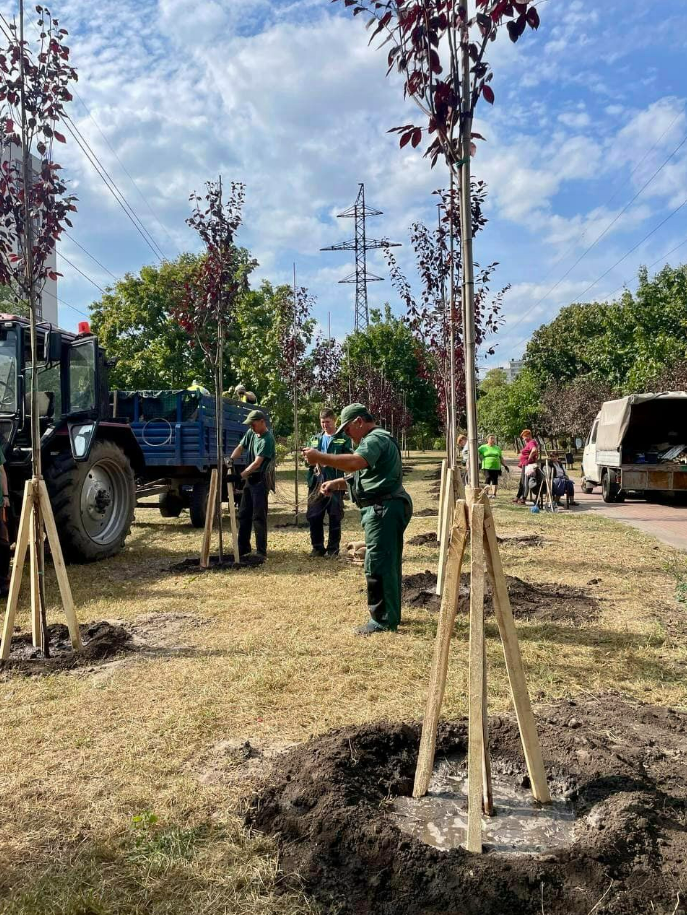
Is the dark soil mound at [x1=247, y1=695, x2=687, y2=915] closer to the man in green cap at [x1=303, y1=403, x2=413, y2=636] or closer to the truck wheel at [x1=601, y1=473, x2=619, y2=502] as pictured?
the man in green cap at [x1=303, y1=403, x2=413, y2=636]

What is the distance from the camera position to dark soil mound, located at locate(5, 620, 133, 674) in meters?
4.79

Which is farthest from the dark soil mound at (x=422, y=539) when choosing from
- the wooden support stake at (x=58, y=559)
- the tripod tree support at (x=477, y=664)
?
the tripod tree support at (x=477, y=664)

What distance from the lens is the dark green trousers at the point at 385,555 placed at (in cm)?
552

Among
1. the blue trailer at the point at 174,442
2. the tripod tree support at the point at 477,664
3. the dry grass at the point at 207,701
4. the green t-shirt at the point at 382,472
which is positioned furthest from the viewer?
the blue trailer at the point at 174,442

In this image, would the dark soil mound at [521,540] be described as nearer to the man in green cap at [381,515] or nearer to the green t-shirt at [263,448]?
the green t-shirt at [263,448]

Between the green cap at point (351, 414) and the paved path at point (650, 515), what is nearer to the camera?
the green cap at point (351, 414)

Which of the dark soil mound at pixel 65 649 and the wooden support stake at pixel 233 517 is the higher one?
the wooden support stake at pixel 233 517

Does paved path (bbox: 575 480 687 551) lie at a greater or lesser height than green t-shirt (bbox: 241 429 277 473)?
lesser

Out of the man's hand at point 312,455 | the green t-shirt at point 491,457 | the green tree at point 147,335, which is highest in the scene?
the green tree at point 147,335

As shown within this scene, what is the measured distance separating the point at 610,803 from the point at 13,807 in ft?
8.31

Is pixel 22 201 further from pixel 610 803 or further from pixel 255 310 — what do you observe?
pixel 255 310

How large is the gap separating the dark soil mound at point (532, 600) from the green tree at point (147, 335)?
64.8ft

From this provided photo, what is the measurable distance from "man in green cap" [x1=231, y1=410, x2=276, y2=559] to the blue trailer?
69.8 inches

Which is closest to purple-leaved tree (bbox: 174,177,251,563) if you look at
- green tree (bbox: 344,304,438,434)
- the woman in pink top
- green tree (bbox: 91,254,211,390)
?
the woman in pink top
